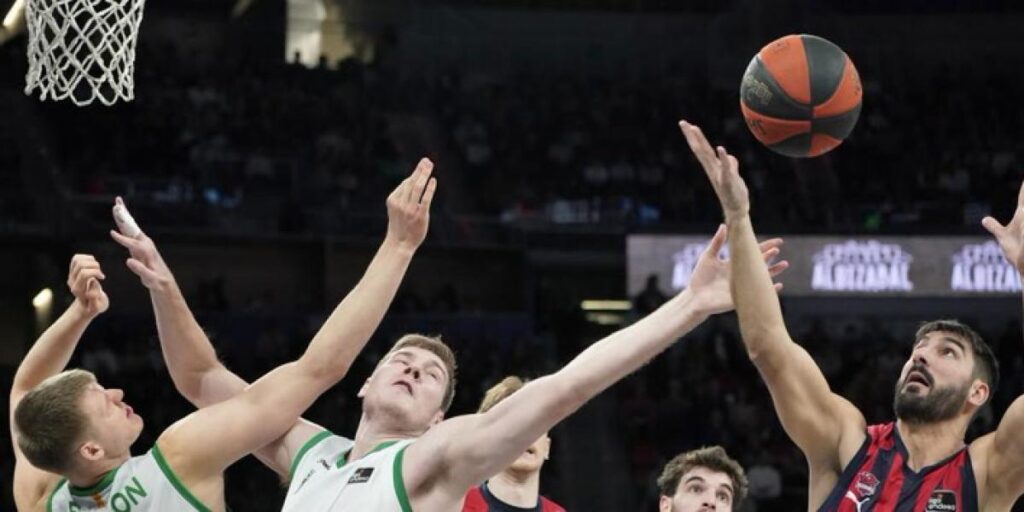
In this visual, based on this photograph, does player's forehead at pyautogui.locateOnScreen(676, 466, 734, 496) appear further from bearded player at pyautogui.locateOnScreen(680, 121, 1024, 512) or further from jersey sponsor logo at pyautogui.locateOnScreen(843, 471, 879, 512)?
jersey sponsor logo at pyautogui.locateOnScreen(843, 471, 879, 512)

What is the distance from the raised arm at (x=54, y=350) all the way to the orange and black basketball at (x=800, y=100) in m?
1.83

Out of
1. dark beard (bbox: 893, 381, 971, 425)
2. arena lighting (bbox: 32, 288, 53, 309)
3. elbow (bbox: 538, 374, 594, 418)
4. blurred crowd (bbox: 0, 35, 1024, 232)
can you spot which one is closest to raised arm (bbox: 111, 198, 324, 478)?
elbow (bbox: 538, 374, 594, 418)

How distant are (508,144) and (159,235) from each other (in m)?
4.82

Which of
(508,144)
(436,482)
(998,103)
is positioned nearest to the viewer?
(436,482)

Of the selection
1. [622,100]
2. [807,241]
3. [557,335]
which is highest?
[622,100]

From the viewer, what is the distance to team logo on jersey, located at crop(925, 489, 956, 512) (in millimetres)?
3711

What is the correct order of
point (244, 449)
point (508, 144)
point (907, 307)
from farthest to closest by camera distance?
point (508, 144), point (907, 307), point (244, 449)

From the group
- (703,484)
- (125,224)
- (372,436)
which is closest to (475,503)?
(703,484)

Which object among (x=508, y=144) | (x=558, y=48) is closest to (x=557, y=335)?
(x=508, y=144)

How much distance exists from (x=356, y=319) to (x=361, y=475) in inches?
20.0

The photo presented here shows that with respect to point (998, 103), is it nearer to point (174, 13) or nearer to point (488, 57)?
point (488, 57)

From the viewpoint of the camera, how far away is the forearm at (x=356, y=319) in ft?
12.0

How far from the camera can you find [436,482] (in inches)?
125

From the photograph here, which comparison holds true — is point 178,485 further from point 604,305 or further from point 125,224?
point 604,305
